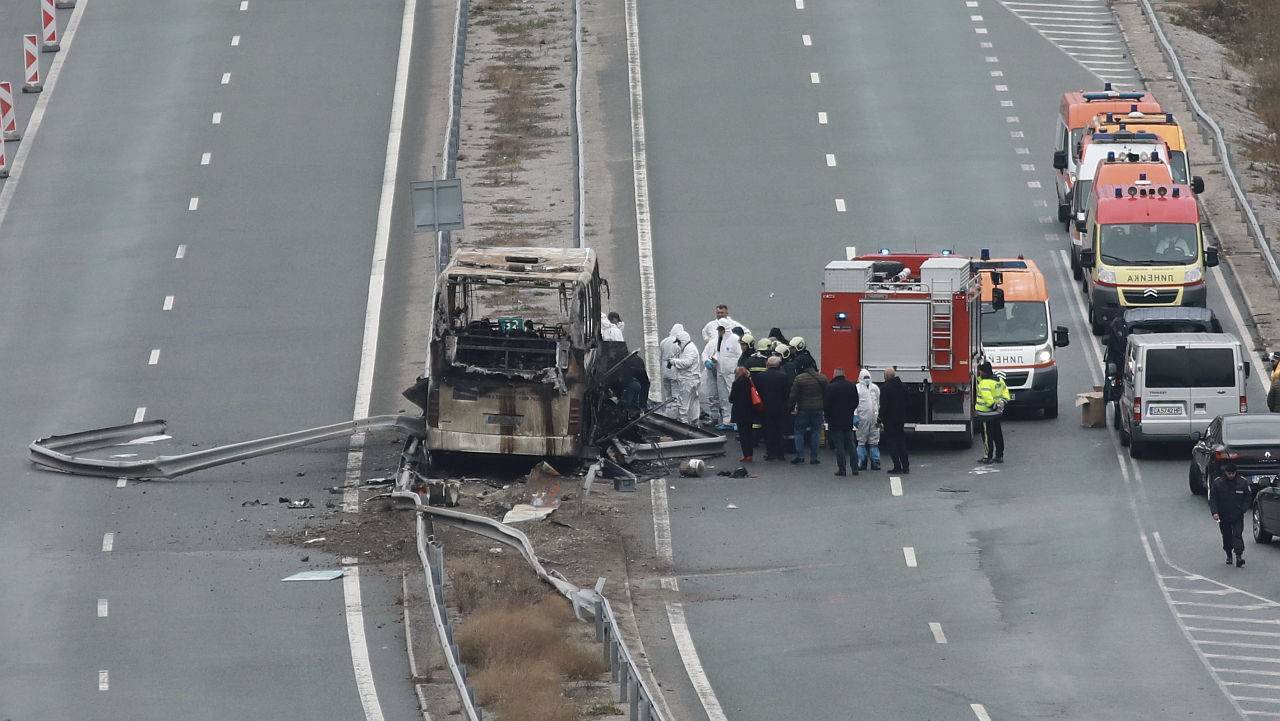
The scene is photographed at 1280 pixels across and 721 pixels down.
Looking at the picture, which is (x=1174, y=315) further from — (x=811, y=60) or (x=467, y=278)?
(x=811, y=60)

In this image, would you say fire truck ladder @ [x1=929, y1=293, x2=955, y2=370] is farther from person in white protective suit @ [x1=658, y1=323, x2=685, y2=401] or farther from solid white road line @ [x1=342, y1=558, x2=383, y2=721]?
solid white road line @ [x1=342, y1=558, x2=383, y2=721]

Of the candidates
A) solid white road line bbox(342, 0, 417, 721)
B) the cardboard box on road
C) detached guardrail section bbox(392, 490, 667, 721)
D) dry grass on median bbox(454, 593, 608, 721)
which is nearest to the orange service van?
the cardboard box on road

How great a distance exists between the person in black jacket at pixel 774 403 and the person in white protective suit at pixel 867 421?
98 centimetres

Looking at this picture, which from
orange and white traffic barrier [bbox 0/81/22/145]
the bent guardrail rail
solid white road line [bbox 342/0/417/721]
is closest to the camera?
solid white road line [bbox 342/0/417/721]

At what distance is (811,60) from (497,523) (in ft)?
87.6

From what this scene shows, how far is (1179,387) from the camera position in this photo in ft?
97.0

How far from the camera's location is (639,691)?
58.9ft

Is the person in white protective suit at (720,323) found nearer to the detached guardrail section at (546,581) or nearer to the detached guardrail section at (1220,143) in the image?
the detached guardrail section at (546,581)

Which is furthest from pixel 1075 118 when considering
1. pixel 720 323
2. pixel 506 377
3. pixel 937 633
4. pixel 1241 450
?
pixel 937 633

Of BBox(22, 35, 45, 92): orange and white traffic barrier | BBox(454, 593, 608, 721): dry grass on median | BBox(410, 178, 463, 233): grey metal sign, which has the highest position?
BBox(22, 35, 45, 92): orange and white traffic barrier

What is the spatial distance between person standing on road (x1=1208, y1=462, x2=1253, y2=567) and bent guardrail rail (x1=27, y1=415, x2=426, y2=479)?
1022 centimetres

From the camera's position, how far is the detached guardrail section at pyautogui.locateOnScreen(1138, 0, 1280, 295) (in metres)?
38.1

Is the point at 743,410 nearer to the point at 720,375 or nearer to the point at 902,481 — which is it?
the point at 720,375

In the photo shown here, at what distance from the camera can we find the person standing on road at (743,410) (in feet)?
95.2
